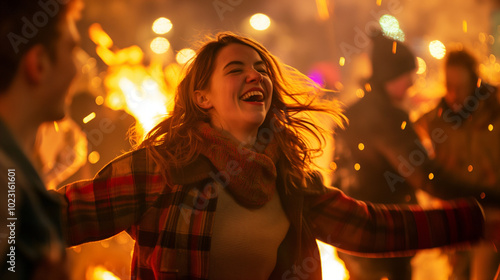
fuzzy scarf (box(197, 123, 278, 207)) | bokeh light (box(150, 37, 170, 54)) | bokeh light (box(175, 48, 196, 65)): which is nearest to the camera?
fuzzy scarf (box(197, 123, 278, 207))

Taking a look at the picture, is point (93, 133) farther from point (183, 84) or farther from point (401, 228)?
point (401, 228)

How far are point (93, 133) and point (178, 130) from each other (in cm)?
68

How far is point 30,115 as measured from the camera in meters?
0.80

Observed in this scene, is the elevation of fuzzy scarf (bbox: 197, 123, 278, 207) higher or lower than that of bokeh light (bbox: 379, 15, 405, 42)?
lower

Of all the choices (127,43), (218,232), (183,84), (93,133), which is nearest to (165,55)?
(127,43)

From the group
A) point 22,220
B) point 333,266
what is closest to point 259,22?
point 333,266

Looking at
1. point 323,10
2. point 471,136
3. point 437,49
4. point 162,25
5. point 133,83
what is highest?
point 323,10

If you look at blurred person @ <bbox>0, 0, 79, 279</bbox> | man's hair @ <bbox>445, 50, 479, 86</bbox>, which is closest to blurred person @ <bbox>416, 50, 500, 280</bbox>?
man's hair @ <bbox>445, 50, 479, 86</bbox>

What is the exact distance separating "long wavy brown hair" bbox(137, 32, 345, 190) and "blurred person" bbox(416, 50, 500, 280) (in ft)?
2.74

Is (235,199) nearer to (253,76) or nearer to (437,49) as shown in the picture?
(253,76)

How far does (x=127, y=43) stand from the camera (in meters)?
Answer: 2.36

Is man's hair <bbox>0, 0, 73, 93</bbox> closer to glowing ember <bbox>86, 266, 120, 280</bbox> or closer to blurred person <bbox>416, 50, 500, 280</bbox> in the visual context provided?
glowing ember <bbox>86, 266, 120, 280</bbox>

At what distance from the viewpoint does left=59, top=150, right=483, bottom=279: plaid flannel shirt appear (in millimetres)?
1076

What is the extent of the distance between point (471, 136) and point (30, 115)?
187 centimetres
